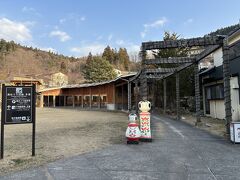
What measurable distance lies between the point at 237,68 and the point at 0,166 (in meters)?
11.8

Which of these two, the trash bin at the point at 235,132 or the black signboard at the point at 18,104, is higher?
the black signboard at the point at 18,104

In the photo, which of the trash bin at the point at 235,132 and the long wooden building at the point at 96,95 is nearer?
the trash bin at the point at 235,132

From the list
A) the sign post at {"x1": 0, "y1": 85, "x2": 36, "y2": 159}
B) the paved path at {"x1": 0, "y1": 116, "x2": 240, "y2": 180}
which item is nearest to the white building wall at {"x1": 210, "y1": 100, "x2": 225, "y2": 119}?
the paved path at {"x1": 0, "y1": 116, "x2": 240, "y2": 180}

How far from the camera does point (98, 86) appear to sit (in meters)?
30.9

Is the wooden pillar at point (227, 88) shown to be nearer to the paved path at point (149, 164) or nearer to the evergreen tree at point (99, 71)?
the paved path at point (149, 164)

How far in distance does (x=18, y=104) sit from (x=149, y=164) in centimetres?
352

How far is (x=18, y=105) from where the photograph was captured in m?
5.96

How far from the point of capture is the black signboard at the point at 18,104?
5.83 meters

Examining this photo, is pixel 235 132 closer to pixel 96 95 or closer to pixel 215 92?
pixel 215 92

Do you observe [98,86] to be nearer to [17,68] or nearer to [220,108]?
[220,108]

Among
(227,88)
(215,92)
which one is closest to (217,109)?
(215,92)

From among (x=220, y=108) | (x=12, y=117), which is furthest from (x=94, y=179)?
(x=220, y=108)

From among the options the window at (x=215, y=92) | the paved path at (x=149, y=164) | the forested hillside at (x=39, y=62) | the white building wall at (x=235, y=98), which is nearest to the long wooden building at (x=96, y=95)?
the window at (x=215, y=92)

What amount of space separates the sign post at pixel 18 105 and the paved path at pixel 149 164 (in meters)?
1.58
